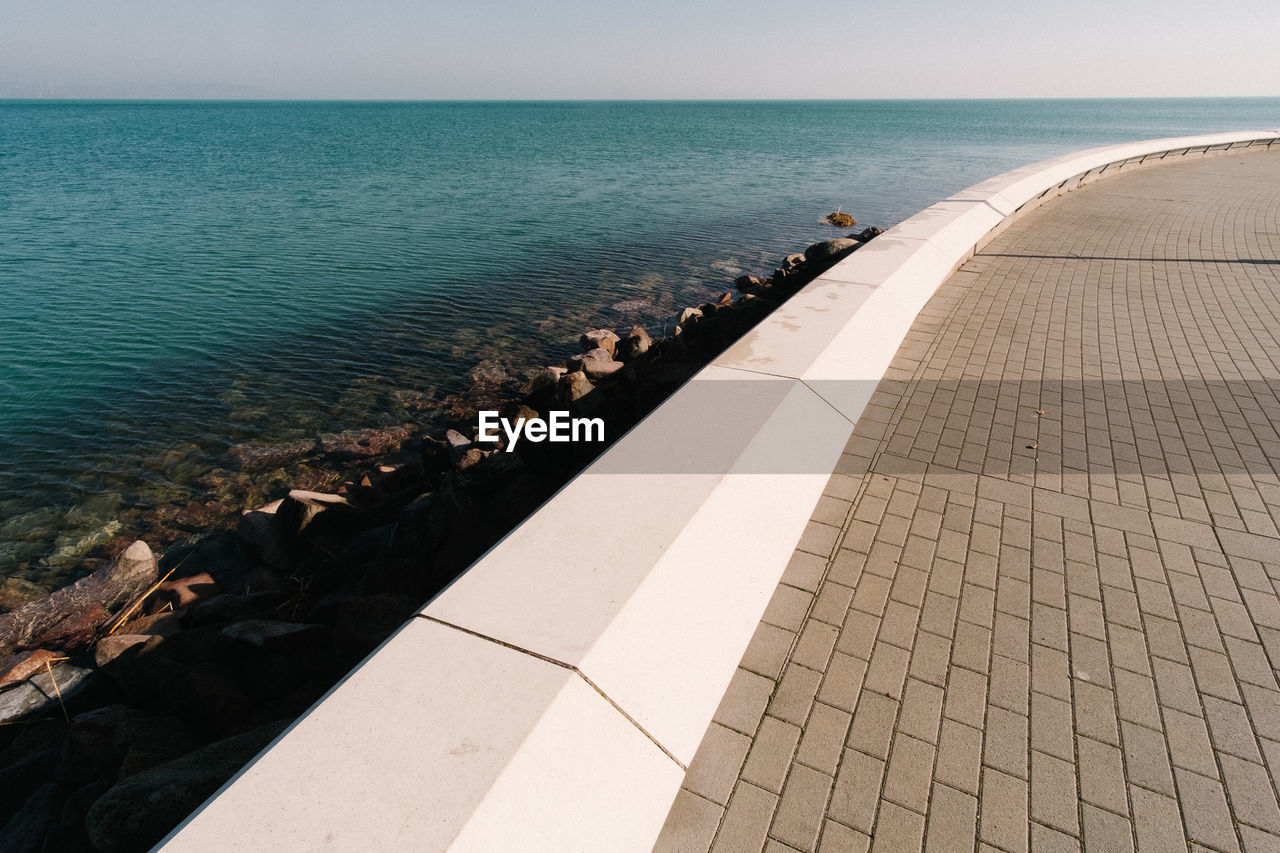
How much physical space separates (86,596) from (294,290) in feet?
41.3

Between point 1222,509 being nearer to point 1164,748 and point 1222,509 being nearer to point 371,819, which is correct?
point 1164,748

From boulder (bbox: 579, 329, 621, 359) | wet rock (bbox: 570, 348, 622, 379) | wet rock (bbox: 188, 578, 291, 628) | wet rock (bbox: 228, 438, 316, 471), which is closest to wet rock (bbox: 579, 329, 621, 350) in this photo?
boulder (bbox: 579, 329, 621, 359)

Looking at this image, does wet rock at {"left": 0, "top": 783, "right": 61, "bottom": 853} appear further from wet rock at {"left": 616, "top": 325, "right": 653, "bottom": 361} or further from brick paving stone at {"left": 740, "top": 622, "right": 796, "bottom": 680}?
wet rock at {"left": 616, "top": 325, "right": 653, "bottom": 361}

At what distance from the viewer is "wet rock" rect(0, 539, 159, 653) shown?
6.59m

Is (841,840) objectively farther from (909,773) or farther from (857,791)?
(909,773)

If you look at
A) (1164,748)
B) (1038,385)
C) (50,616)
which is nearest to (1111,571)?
(1164,748)

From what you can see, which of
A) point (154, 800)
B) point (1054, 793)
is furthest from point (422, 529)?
point (1054, 793)

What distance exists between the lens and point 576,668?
233 cm

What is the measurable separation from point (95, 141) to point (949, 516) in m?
98.1

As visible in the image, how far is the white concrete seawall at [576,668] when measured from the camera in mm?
1893

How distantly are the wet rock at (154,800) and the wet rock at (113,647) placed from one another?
2288mm

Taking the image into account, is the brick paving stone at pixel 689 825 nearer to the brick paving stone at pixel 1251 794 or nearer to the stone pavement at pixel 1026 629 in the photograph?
the stone pavement at pixel 1026 629

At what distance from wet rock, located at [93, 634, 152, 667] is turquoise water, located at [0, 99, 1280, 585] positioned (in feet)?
12.4

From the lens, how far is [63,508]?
8641mm
